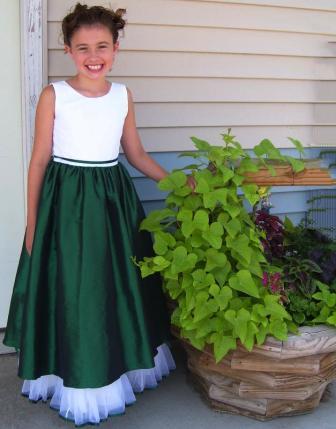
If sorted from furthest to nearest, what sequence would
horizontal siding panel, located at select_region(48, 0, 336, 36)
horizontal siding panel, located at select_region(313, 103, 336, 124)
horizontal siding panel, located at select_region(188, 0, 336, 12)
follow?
1. horizontal siding panel, located at select_region(313, 103, 336, 124)
2. horizontal siding panel, located at select_region(188, 0, 336, 12)
3. horizontal siding panel, located at select_region(48, 0, 336, 36)

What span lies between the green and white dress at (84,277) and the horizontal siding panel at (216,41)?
0.61 meters

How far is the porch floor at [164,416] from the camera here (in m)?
2.39

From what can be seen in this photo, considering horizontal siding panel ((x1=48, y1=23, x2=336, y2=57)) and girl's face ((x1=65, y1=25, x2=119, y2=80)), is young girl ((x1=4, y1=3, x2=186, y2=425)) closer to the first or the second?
girl's face ((x1=65, y1=25, x2=119, y2=80))

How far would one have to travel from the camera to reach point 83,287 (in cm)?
221

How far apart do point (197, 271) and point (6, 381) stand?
1.11 meters

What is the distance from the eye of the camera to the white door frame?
262 cm

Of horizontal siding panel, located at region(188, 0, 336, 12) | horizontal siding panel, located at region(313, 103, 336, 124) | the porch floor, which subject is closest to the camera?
the porch floor

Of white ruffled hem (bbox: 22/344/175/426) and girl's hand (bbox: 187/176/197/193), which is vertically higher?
girl's hand (bbox: 187/176/197/193)

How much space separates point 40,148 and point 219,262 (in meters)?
0.78

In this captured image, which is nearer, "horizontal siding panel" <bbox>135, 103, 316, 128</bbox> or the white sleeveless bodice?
the white sleeveless bodice

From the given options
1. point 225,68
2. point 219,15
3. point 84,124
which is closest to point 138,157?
point 84,124

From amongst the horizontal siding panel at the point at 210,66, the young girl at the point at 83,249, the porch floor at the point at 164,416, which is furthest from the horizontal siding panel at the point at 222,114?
the porch floor at the point at 164,416

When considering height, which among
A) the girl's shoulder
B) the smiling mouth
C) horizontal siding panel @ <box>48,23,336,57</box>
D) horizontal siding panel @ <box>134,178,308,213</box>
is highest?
horizontal siding panel @ <box>48,23,336,57</box>

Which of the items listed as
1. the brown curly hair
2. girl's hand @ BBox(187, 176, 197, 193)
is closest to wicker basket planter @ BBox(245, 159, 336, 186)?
girl's hand @ BBox(187, 176, 197, 193)
